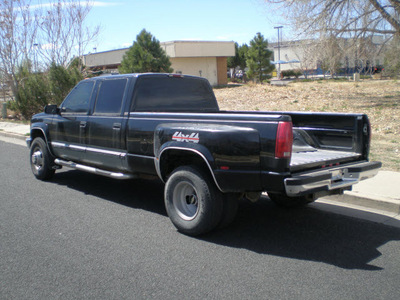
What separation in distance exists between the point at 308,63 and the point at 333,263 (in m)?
14.7

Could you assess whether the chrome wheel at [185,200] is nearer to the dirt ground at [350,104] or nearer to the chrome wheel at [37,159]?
the chrome wheel at [37,159]

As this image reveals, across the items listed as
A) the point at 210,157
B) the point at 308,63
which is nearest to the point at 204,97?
the point at 210,157

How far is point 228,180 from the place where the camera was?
4711 mm

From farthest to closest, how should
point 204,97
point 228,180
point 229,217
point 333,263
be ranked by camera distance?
point 204,97
point 229,217
point 228,180
point 333,263

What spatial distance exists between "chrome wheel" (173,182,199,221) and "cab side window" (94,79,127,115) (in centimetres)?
178

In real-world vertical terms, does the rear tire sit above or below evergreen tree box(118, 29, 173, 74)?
below

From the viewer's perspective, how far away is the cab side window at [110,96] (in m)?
6.49

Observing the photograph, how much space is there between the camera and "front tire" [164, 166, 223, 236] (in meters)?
4.93

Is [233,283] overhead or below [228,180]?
below

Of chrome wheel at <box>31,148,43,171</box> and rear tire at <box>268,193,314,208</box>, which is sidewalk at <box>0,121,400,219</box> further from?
chrome wheel at <box>31,148,43,171</box>

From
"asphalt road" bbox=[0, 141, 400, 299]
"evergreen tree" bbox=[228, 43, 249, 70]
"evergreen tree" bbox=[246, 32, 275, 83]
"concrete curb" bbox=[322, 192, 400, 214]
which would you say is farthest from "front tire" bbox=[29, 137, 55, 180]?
"evergreen tree" bbox=[228, 43, 249, 70]

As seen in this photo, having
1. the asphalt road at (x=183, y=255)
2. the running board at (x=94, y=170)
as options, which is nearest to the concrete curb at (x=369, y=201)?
the asphalt road at (x=183, y=255)

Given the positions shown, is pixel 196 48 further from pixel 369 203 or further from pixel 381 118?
pixel 369 203

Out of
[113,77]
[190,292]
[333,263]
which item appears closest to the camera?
[190,292]
